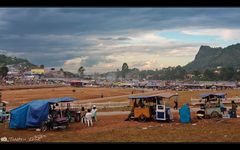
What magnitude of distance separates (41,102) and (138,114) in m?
5.95

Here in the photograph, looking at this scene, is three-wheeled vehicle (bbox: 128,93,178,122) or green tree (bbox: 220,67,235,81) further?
green tree (bbox: 220,67,235,81)

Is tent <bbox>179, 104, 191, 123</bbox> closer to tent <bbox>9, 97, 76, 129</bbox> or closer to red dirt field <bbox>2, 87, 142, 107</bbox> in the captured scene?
tent <bbox>9, 97, 76, 129</bbox>

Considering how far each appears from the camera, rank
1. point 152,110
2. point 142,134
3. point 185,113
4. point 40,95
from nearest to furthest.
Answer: point 142,134 < point 185,113 < point 152,110 < point 40,95

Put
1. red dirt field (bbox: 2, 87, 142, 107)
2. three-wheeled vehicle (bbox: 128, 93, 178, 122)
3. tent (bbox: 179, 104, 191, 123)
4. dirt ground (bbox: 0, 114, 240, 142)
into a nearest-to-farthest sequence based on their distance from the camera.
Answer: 1. dirt ground (bbox: 0, 114, 240, 142)
2. tent (bbox: 179, 104, 191, 123)
3. three-wheeled vehicle (bbox: 128, 93, 178, 122)
4. red dirt field (bbox: 2, 87, 142, 107)

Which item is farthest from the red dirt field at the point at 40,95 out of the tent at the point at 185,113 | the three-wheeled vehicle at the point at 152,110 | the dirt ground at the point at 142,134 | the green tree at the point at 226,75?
the green tree at the point at 226,75

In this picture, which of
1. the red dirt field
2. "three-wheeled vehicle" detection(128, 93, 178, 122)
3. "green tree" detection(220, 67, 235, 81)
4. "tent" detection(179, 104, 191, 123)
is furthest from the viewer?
"green tree" detection(220, 67, 235, 81)

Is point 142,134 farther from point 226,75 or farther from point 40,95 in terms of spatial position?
point 226,75

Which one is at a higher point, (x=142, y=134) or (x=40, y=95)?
(x=142, y=134)

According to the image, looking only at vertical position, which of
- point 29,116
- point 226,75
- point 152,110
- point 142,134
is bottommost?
point 142,134

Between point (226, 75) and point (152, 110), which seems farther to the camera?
point (226, 75)

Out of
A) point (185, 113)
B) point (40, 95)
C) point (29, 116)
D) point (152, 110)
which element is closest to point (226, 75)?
point (40, 95)

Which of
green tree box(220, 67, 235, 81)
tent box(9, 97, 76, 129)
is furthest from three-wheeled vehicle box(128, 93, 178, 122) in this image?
green tree box(220, 67, 235, 81)
